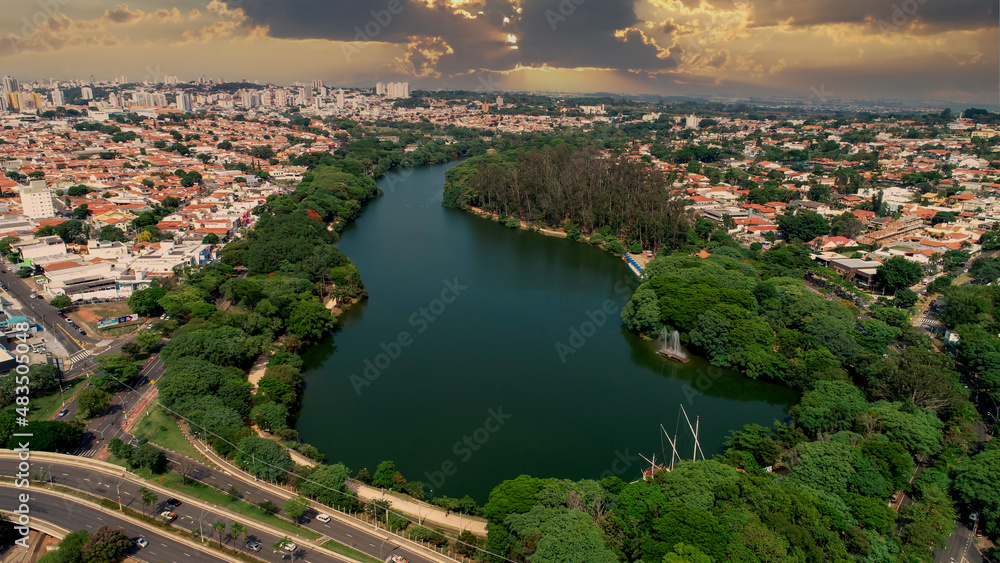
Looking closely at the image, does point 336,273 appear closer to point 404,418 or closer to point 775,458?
point 404,418

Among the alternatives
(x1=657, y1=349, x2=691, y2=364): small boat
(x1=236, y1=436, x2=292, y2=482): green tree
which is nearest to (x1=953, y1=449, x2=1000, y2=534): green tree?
(x1=657, y1=349, x2=691, y2=364): small boat

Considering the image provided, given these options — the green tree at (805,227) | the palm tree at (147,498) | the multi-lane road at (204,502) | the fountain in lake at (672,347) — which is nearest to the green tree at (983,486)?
the fountain in lake at (672,347)

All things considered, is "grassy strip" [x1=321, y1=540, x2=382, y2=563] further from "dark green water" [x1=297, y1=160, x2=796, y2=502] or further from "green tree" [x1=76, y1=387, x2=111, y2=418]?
"green tree" [x1=76, y1=387, x2=111, y2=418]

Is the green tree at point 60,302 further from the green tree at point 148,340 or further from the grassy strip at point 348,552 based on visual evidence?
the grassy strip at point 348,552

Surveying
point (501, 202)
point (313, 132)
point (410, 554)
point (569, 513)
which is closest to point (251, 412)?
point (410, 554)

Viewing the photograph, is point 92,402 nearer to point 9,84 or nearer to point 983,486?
point 983,486
